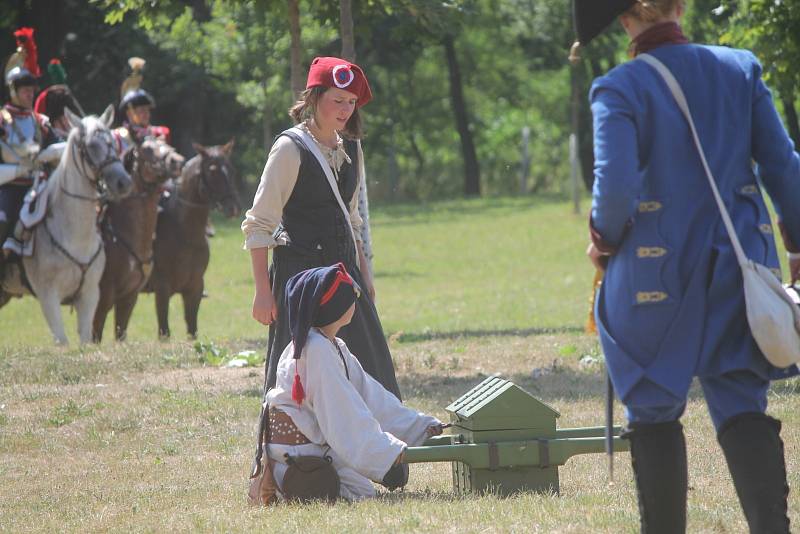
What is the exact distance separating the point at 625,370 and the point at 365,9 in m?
8.43

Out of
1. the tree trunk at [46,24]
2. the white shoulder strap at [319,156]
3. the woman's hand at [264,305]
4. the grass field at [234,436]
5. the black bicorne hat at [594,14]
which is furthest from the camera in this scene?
the tree trunk at [46,24]

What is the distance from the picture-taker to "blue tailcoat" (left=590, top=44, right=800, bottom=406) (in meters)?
3.86

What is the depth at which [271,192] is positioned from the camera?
5.91m

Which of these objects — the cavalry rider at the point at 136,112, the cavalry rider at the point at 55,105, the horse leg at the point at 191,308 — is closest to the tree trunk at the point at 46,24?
the cavalry rider at the point at 136,112

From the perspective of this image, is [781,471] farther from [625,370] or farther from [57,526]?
[57,526]

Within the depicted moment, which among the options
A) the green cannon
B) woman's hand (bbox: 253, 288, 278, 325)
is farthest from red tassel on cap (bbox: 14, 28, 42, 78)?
the green cannon

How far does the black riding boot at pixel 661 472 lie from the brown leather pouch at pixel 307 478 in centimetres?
199

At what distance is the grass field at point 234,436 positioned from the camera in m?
5.38

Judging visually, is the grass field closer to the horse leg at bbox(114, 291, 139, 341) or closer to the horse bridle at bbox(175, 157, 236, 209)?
the horse leg at bbox(114, 291, 139, 341)

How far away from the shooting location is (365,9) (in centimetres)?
1188

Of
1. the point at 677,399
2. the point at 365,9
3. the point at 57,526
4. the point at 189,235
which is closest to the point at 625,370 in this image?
the point at 677,399

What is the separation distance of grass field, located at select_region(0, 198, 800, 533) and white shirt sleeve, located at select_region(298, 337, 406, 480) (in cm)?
22

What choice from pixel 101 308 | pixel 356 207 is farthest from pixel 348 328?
pixel 101 308

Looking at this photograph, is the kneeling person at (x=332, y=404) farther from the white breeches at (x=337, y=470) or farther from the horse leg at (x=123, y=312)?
the horse leg at (x=123, y=312)
